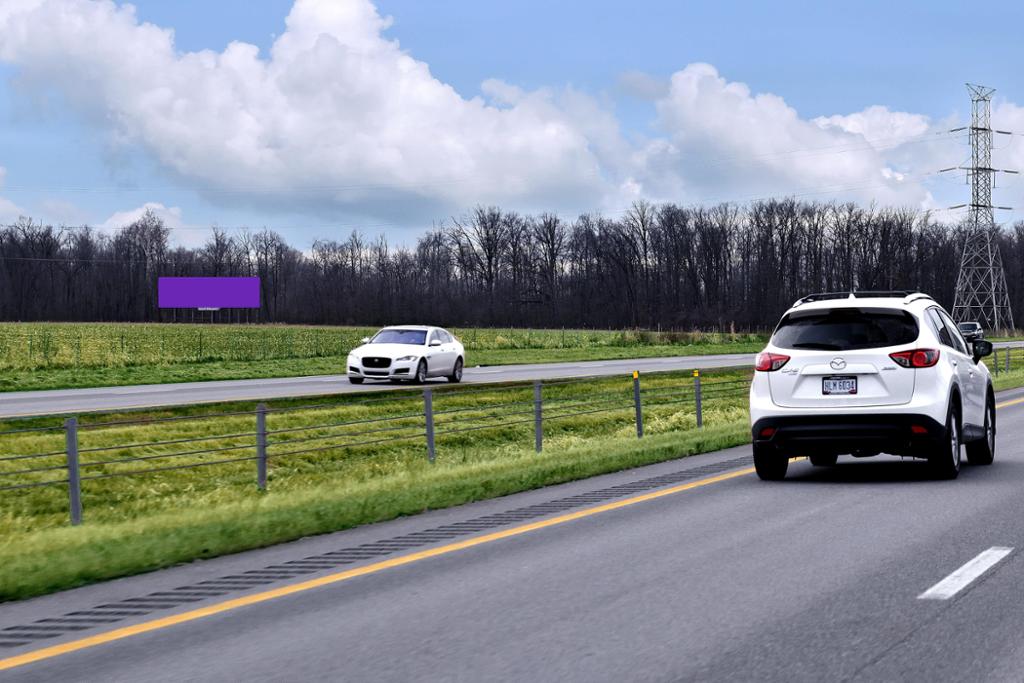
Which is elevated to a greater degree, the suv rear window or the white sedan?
the suv rear window

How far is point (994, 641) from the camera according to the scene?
5781mm

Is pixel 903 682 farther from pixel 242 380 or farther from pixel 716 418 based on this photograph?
pixel 242 380

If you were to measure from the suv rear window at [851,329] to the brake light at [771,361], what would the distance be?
0.15 m

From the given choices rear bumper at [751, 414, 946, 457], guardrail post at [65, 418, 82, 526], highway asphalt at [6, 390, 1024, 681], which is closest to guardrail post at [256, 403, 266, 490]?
guardrail post at [65, 418, 82, 526]

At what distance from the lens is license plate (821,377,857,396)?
41.4 feet

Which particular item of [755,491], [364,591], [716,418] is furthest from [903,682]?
[716,418]

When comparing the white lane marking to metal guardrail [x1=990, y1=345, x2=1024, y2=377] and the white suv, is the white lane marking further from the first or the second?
metal guardrail [x1=990, y1=345, x2=1024, y2=377]

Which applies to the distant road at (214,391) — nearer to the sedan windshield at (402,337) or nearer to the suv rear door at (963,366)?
the sedan windshield at (402,337)

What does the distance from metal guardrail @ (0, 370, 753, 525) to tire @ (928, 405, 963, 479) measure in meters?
6.55

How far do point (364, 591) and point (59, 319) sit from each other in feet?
476

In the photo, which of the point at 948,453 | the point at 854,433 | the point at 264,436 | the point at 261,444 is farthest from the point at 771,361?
the point at 261,444

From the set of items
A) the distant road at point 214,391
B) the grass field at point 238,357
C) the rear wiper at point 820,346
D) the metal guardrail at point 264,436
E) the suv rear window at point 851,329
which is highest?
the suv rear window at point 851,329

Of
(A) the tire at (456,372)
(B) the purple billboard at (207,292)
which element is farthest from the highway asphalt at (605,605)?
(B) the purple billboard at (207,292)

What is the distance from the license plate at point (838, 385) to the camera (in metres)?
12.6
